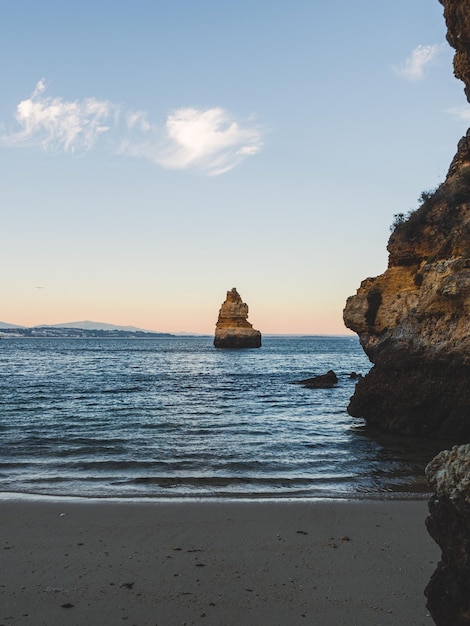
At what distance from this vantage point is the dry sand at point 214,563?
4.92 m

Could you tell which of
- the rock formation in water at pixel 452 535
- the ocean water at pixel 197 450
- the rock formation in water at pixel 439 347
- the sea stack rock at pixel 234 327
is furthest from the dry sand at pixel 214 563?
the sea stack rock at pixel 234 327

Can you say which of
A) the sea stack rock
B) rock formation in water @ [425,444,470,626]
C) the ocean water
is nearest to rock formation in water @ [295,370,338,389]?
the ocean water

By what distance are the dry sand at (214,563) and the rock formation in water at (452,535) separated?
1.21 meters

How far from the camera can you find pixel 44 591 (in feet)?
17.4

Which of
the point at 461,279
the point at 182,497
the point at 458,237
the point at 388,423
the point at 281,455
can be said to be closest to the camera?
the point at 182,497

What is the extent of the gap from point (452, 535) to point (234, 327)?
92.2 metres

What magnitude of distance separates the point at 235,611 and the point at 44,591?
209 cm

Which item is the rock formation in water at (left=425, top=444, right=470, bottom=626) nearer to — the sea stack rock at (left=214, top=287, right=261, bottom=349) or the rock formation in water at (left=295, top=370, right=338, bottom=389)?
the rock formation in water at (left=295, top=370, right=338, bottom=389)

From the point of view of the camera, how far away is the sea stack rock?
3647 inches

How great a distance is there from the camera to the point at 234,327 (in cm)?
9594

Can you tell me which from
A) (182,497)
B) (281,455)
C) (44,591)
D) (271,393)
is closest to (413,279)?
(271,393)

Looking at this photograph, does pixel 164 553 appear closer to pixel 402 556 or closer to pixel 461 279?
pixel 402 556

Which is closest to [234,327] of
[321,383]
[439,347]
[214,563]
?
[321,383]

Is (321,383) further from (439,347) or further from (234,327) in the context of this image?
(234,327)
